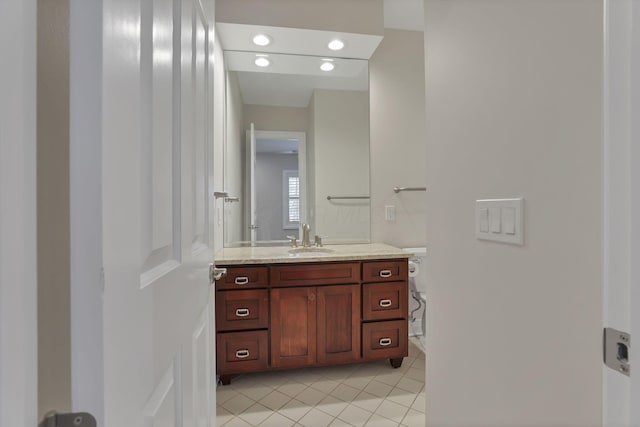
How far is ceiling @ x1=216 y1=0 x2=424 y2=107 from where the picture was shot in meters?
2.42

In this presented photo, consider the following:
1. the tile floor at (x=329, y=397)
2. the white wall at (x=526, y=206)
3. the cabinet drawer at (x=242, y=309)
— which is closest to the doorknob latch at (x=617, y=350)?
the white wall at (x=526, y=206)

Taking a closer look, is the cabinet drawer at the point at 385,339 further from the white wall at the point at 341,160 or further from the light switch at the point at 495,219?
the light switch at the point at 495,219

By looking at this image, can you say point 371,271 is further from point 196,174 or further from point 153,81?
point 153,81

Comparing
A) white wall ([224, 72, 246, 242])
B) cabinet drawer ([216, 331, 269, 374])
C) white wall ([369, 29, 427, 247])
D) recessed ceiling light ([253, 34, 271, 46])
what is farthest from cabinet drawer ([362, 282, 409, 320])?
recessed ceiling light ([253, 34, 271, 46])

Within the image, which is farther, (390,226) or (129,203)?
(390,226)

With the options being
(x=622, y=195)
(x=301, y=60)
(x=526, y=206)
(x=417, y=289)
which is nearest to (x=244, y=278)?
(x=417, y=289)

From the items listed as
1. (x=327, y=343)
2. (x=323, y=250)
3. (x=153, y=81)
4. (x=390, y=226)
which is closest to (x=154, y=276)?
(x=153, y=81)

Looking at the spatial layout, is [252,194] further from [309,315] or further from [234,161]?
[309,315]

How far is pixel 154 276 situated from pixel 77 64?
37 cm

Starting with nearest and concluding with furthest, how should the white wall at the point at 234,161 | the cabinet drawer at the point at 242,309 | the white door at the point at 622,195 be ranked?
the white door at the point at 622,195 → the cabinet drawer at the point at 242,309 → the white wall at the point at 234,161

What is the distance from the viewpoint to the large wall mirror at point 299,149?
9.05ft

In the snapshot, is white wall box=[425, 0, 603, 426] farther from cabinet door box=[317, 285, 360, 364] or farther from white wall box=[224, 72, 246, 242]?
white wall box=[224, 72, 246, 242]

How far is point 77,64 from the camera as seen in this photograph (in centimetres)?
38

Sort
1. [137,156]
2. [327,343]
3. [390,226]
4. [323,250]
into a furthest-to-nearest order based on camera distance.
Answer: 1. [390,226]
2. [323,250]
3. [327,343]
4. [137,156]
